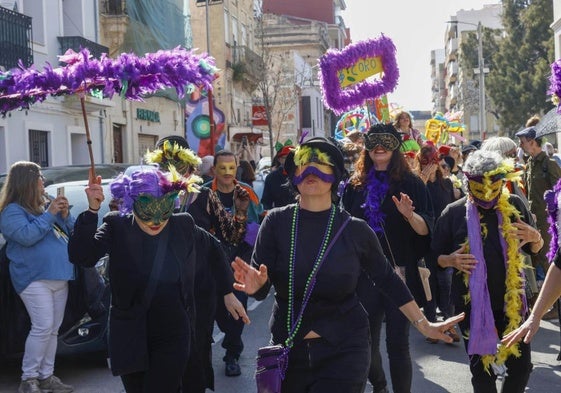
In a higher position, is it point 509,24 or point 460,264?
point 509,24

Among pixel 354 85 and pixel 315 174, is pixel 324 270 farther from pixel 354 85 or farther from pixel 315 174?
pixel 354 85

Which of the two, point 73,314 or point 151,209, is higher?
point 151,209

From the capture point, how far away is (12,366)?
768cm

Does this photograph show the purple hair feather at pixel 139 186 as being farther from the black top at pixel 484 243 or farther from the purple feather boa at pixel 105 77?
the black top at pixel 484 243

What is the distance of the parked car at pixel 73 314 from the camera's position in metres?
6.78

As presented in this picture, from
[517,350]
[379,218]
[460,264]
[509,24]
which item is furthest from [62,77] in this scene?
[509,24]

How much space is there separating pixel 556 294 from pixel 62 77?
129 inches

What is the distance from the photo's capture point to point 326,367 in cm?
407

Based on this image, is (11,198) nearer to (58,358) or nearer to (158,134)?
(58,358)

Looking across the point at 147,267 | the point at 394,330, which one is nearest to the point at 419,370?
the point at 394,330

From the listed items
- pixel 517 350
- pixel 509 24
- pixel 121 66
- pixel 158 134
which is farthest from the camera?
pixel 509 24

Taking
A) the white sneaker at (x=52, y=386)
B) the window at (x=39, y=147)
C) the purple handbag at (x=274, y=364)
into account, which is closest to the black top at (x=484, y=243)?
the purple handbag at (x=274, y=364)

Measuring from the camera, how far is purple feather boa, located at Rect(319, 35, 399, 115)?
9.37m

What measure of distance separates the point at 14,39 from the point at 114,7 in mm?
7310
